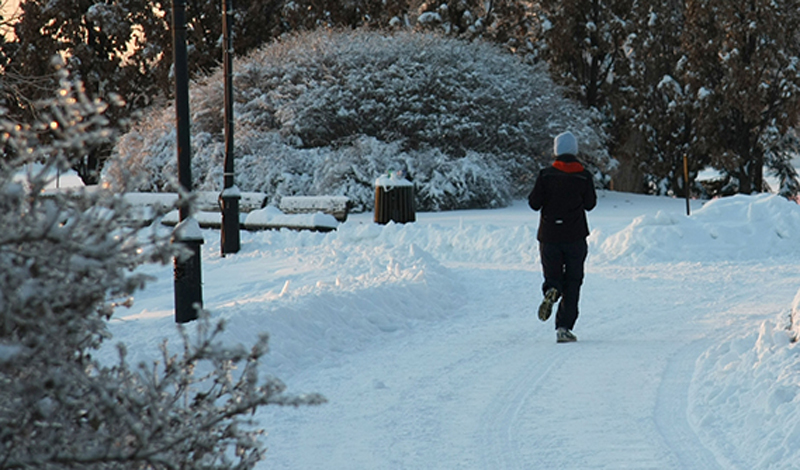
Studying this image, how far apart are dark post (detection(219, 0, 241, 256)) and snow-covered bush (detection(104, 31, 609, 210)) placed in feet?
19.3

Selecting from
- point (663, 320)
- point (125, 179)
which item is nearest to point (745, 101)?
point (663, 320)

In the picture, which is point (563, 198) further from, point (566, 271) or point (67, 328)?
point (67, 328)

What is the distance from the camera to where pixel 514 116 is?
2345 cm

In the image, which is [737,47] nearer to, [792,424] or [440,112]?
A: [440,112]

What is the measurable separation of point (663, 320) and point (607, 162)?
15.6m

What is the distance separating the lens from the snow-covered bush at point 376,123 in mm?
21766

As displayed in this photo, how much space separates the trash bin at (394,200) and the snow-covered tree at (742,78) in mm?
12675

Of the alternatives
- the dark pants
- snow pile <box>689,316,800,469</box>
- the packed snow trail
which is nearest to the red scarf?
the dark pants

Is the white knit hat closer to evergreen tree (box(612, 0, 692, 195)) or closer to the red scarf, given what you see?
the red scarf

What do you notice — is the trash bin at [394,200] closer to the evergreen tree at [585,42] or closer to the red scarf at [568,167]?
the red scarf at [568,167]

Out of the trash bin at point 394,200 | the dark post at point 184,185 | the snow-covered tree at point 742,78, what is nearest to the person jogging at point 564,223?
the dark post at point 184,185

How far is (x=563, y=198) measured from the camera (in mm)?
8617

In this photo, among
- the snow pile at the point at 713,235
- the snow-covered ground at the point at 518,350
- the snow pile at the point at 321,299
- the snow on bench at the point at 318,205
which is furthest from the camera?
the snow on bench at the point at 318,205

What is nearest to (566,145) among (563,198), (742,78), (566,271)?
(563,198)
